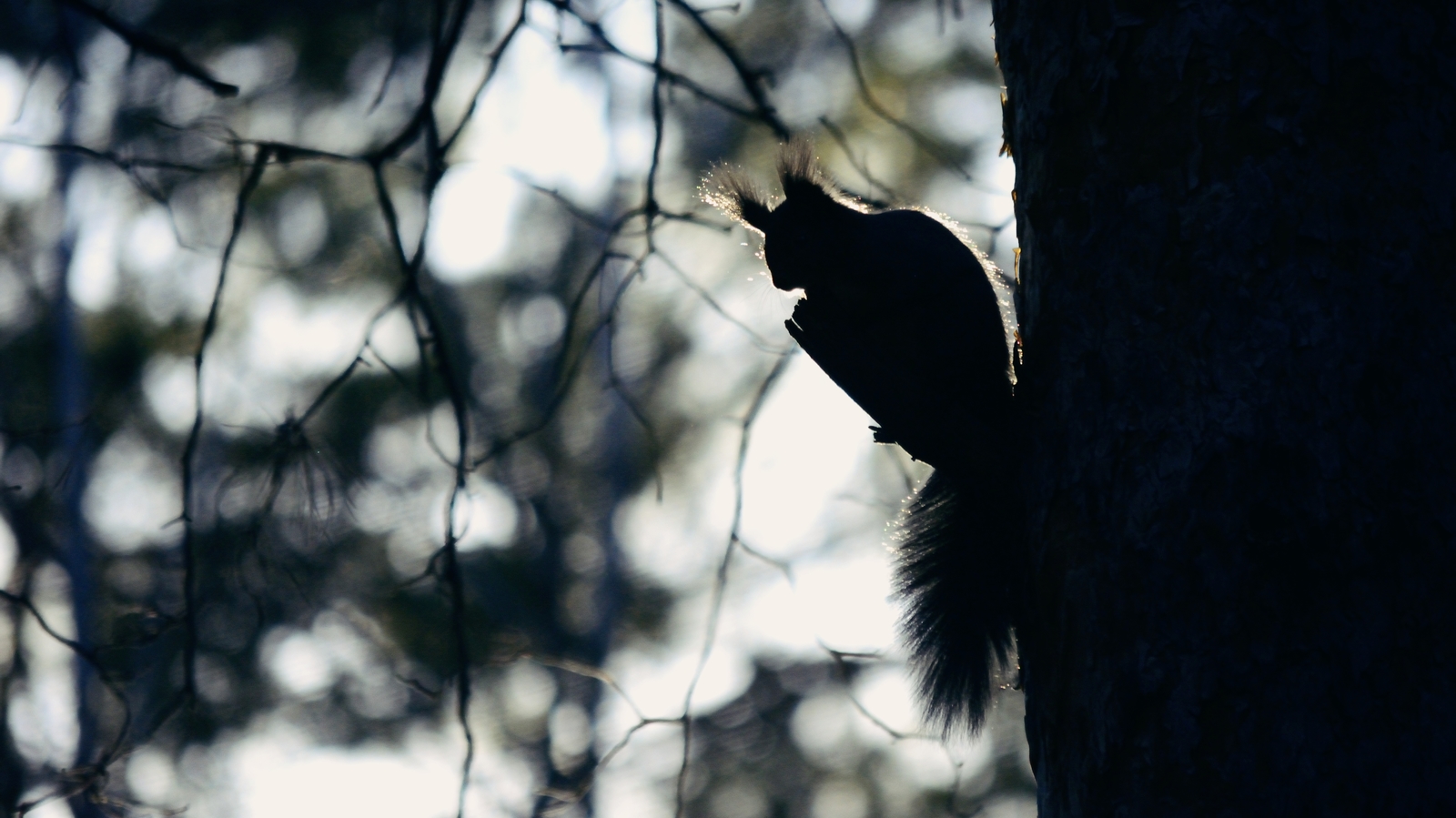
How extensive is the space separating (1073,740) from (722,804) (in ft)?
21.7

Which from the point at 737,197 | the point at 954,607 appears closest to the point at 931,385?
the point at 954,607

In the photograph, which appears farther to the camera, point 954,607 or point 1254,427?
point 954,607

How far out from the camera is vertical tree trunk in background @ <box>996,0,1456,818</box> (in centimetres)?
93

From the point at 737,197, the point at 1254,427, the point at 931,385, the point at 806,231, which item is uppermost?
the point at 737,197

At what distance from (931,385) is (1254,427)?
0.40m

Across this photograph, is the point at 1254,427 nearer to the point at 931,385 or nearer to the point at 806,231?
the point at 931,385

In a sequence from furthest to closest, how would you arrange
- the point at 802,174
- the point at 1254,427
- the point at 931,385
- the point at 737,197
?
1. the point at 737,197
2. the point at 802,174
3. the point at 931,385
4. the point at 1254,427

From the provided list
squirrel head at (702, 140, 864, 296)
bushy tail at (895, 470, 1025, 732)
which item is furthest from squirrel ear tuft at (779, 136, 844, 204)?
bushy tail at (895, 470, 1025, 732)

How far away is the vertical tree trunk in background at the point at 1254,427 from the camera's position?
93 centimetres

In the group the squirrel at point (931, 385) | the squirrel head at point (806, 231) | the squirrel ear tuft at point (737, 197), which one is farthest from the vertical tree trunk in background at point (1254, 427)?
the squirrel ear tuft at point (737, 197)

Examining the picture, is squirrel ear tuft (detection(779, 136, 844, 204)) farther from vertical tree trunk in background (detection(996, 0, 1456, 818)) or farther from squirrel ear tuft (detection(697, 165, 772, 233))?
vertical tree trunk in background (detection(996, 0, 1456, 818))

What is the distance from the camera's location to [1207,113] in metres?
1.07

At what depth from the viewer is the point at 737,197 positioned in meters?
1.80

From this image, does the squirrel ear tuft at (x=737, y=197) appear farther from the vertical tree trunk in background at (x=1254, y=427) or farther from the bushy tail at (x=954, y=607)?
the vertical tree trunk in background at (x=1254, y=427)
